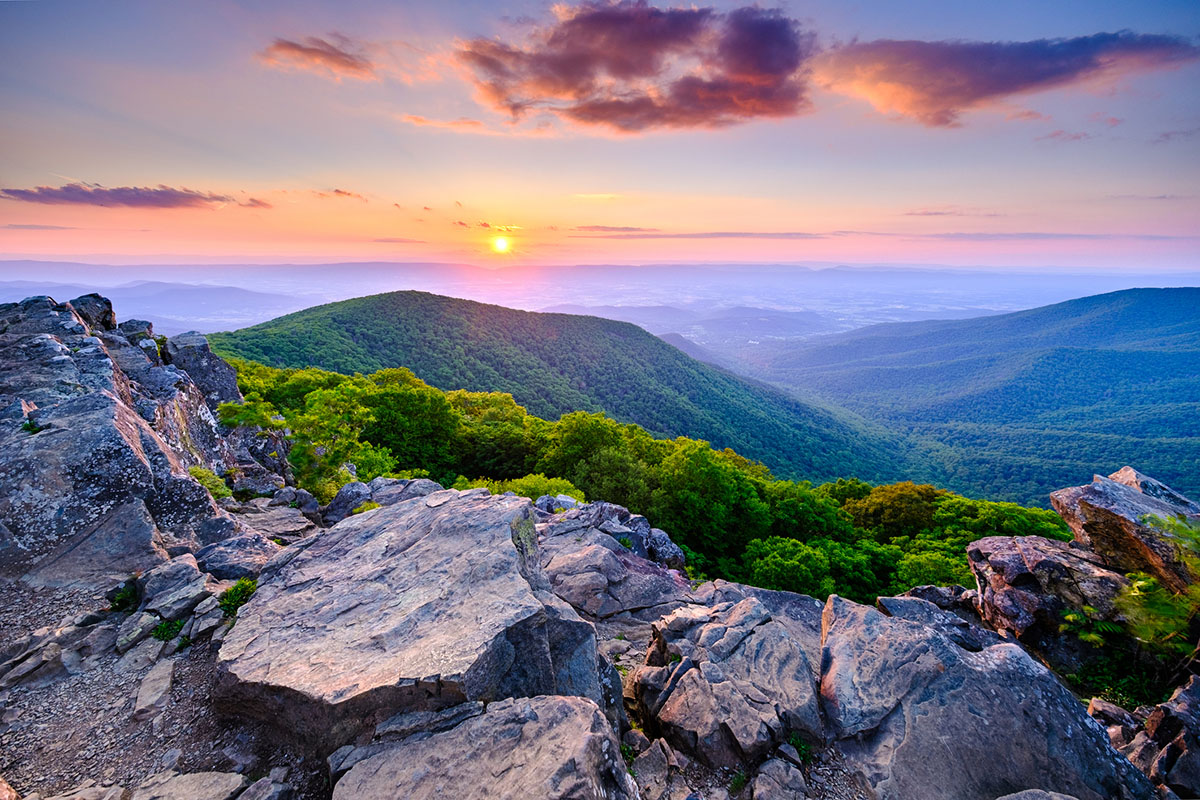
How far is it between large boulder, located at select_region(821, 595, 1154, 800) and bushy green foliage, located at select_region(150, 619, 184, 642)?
50.6 ft

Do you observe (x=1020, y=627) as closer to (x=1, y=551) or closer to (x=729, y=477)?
(x=729, y=477)

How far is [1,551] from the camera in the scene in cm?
1076

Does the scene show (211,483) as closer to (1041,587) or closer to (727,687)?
(727,687)

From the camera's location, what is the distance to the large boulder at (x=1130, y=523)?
15945 millimetres

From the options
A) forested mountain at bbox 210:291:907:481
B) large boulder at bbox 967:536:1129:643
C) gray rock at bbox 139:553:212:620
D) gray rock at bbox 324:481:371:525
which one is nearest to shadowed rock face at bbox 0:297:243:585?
gray rock at bbox 139:553:212:620

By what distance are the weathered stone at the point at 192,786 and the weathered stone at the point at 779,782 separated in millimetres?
9537

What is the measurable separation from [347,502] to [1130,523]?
102 feet

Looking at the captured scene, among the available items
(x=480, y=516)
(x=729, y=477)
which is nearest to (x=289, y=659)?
(x=480, y=516)

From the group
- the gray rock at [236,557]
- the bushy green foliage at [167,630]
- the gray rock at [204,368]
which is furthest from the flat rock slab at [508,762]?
the gray rock at [204,368]

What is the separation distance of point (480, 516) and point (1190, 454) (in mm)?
195916

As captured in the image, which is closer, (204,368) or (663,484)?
(204,368)

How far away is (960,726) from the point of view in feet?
34.4

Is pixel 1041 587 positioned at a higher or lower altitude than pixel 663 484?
higher

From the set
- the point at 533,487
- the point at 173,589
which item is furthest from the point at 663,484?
the point at 173,589
